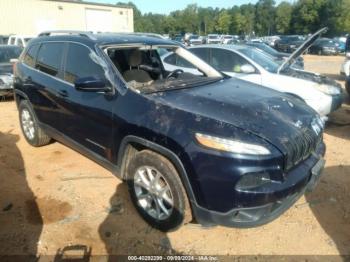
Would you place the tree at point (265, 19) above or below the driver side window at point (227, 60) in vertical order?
above

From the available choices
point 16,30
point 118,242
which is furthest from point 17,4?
point 118,242

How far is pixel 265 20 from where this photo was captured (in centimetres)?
7362

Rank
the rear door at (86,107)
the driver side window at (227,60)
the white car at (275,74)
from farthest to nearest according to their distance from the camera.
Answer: the driver side window at (227,60), the white car at (275,74), the rear door at (86,107)

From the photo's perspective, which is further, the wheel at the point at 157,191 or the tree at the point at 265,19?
the tree at the point at 265,19

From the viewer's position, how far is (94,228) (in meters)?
3.36

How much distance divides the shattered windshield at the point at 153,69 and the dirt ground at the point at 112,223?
1379mm

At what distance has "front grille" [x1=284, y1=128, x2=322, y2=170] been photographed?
2777 mm

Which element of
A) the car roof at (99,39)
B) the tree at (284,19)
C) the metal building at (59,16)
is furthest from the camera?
the tree at (284,19)

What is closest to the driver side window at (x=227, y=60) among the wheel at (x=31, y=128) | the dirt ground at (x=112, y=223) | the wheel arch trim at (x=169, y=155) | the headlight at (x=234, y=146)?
the dirt ground at (x=112, y=223)

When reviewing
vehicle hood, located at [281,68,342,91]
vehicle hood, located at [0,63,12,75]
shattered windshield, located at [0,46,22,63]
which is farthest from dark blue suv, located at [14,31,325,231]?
shattered windshield, located at [0,46,22,63]

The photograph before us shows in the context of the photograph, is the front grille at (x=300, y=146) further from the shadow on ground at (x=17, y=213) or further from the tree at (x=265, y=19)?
the tree at (x=265, y=19)

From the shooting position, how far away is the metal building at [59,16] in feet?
98.4

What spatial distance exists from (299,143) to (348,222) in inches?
47.7

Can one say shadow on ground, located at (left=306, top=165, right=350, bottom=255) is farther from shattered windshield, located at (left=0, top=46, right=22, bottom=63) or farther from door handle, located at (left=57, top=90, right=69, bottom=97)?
shattered windshield, located at (left=0, top=46, right=22, bottom=63)
